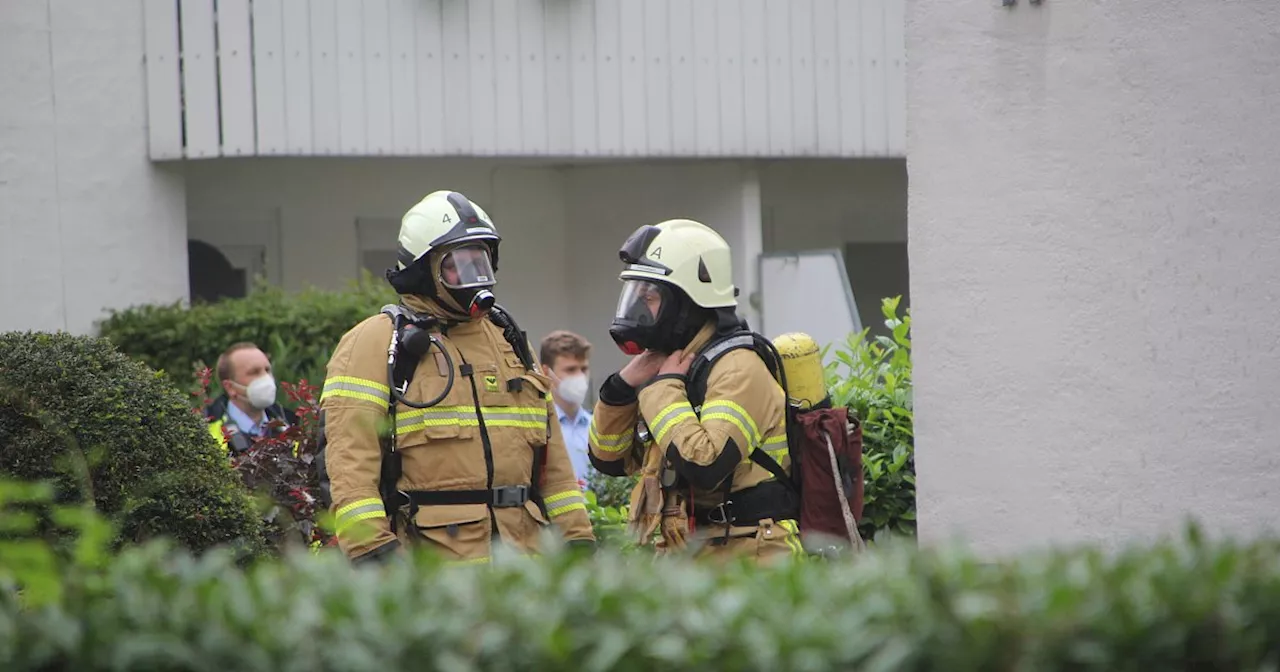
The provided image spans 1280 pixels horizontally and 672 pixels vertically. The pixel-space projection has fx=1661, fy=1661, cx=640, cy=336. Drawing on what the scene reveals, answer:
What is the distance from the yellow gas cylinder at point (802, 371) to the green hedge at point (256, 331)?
583 centimetres

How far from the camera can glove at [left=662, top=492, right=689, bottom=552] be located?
5758 mm

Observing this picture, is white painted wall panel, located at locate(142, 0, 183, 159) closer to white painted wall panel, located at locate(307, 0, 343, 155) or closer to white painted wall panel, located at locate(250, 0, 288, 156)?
white painted wall panel, located at locate(250, 0, 288, 156)

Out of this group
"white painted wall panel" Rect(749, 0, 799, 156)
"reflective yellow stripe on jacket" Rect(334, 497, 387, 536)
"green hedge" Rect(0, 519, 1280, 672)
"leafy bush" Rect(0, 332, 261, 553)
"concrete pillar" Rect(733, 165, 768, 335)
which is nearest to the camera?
"green hedge" Rect(0, 519, 1280, 672)

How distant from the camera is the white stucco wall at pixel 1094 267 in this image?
566cm

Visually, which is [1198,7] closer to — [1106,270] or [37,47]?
[1106,270]

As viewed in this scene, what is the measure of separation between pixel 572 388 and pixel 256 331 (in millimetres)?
3557

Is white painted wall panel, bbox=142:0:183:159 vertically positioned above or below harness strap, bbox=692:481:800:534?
above

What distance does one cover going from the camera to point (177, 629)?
2.91 meters

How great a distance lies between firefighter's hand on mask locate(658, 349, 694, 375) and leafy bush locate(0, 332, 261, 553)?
151 centimetres

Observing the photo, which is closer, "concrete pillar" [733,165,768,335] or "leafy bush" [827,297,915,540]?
"leafy bush" [827,297,915,540]

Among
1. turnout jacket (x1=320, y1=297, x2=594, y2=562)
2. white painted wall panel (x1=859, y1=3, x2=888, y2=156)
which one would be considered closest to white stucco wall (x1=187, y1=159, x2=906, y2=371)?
white painted wall panel (x1=859, y1=3, x2=888, y2=156)

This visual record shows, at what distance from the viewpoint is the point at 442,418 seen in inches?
218

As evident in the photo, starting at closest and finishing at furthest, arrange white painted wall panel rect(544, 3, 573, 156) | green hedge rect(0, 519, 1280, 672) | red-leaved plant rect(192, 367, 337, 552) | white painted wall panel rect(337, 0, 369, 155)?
1. green hedge rect(0, 519, 1280, 672)
2. red-leaved plant rect(192, 367, 337, 552)
3. white painted wall panel rect(337, 0, 369, 155)
4. white painted wall panel rect(544, 3, 573, 156)

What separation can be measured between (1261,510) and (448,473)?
278 cm
